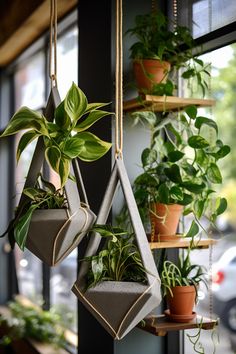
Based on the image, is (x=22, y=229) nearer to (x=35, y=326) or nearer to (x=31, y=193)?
(x=31, y=193)

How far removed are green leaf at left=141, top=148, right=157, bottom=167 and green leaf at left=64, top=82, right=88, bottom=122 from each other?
0.50 m

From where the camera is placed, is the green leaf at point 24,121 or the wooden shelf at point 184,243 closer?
the green leaf at point 24,121

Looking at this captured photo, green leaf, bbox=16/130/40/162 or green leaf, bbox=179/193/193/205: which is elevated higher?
green leaf, bbox=16/130/40/162

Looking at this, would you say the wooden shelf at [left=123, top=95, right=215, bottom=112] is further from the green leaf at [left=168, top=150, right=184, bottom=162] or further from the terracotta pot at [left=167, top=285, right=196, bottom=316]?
the terracotta pot at [left=167, top=285, right=196, bottom=316]

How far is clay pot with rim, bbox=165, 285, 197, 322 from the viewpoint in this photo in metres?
1.91

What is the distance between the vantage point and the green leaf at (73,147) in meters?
1.56

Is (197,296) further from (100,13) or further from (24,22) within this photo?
(24,22)

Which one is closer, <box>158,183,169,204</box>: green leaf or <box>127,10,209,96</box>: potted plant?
<box>158,183,169,204</box>: green leaf

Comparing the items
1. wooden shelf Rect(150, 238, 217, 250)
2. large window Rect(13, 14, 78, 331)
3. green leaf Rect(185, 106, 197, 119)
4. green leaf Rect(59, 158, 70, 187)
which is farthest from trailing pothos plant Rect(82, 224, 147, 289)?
large window Rect(13, 14, 78, 331)

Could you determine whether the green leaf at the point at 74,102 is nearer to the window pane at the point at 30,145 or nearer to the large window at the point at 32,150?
the large window at the point at 32,150

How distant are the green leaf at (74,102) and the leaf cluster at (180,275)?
2.14 ft

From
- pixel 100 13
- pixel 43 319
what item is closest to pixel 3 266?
pixel 43 319

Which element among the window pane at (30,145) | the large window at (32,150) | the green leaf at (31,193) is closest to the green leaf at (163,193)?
the green leaf at (31,193)

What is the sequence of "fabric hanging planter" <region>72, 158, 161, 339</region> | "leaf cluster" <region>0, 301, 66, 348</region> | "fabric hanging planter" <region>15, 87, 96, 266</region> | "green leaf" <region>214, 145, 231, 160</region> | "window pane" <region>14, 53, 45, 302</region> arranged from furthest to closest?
"window pane" <region>14, 53, 45, 302</region>
"leaf cluster" <region>0, 301, 66, 348</region>
"green leaf" <region>214, 145, 231, 160</region>
"fabric hanging planter" <region>15, 87, 96, 266</region>
"fabric hanging planter" <region>72, 158, 161, 339</region>
